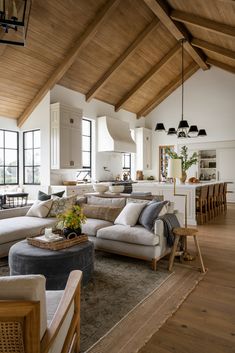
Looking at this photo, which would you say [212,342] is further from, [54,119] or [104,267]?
[54,119]

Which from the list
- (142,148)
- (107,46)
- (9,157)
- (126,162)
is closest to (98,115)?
(107,46)

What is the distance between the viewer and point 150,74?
9328 millimetres

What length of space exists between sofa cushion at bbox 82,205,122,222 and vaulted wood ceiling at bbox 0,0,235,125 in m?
3.85

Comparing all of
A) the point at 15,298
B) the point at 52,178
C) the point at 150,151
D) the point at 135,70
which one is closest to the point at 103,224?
the point at 15,298

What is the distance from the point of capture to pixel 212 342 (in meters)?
2.06

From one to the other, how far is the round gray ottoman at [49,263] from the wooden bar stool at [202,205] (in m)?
4.26

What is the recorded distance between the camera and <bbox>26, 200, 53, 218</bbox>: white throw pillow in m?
4.84

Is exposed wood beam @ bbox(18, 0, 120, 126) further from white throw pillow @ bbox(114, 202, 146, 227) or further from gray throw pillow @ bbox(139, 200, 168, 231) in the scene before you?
gray throw pillow @ bbox(139, 200, 168, 231)

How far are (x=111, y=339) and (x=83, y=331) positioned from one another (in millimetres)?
249

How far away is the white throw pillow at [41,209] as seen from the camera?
15.9 feet

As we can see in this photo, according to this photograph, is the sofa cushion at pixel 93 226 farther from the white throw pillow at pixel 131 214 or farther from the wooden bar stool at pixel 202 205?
the wooden bar stool at pixel 202 205

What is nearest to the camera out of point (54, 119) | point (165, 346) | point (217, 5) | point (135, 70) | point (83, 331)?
point (165, 346)

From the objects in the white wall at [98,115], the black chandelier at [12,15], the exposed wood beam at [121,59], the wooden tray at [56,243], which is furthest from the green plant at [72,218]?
the exposed wood beam at [121,59]

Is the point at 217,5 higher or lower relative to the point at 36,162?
higher
